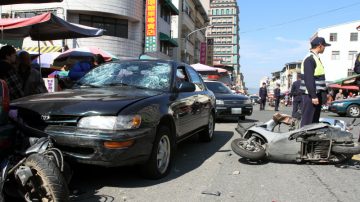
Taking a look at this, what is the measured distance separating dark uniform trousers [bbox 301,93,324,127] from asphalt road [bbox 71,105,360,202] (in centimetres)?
72

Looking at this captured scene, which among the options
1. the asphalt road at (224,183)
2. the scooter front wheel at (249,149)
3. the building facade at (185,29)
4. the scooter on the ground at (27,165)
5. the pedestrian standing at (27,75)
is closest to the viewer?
the scooter on the ground at (27,165)

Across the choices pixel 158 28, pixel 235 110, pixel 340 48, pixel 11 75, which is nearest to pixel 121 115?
pixel 11 75

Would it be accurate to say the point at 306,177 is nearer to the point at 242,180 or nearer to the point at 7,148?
the point at 242,180

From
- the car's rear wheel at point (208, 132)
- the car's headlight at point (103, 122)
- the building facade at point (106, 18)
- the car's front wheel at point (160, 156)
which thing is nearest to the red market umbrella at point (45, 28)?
the car's rear wheel at point (208, 132)

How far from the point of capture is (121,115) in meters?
4.17

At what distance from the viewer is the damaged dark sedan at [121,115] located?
4.10 meters

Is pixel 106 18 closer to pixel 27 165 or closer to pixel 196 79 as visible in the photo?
pixel 196 79

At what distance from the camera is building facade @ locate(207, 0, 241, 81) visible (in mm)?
152625

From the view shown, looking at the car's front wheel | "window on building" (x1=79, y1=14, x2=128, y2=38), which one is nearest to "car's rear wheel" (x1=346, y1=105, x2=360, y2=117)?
the car's front wheel

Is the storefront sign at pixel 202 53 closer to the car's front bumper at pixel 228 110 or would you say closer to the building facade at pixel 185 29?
the building facade at pixel 185 29

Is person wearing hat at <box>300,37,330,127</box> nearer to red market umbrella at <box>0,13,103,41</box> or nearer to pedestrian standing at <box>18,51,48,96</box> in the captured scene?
pedestrian standing at <box>18,51,48,96</box>

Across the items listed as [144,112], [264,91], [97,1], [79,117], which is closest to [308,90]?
[144,112]

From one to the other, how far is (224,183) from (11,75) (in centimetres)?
388

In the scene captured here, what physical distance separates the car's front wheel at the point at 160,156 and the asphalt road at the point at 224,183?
10 cm
